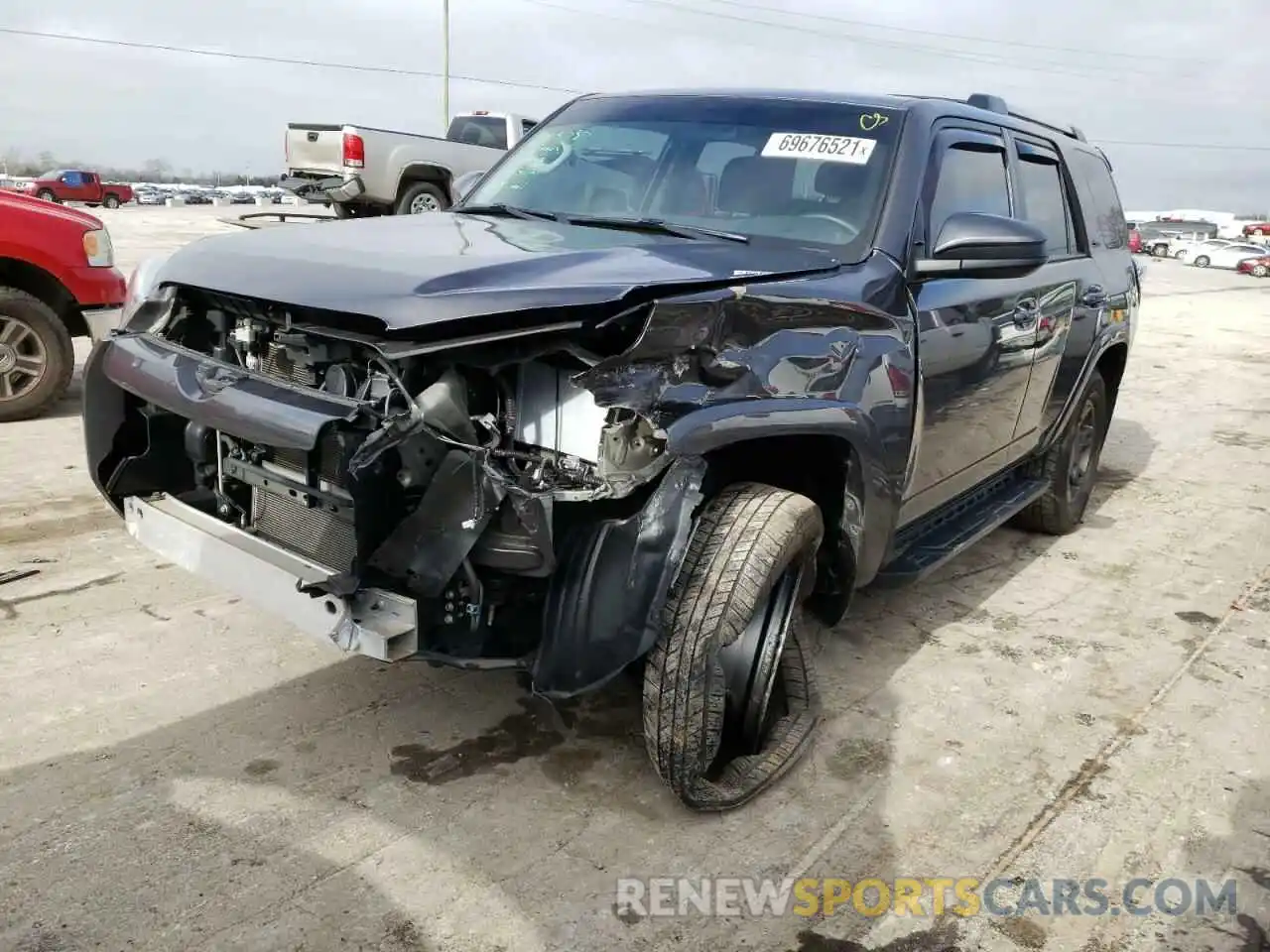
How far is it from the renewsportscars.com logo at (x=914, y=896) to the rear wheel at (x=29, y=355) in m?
A: 5.61

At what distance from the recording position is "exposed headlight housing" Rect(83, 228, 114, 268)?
6.76 m

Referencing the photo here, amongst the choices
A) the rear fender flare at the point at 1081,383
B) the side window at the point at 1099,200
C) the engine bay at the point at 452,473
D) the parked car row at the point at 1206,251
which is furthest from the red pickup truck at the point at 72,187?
the engine bay at the point at 452,473

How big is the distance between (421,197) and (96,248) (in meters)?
8.26

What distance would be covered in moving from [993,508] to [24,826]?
3.73m

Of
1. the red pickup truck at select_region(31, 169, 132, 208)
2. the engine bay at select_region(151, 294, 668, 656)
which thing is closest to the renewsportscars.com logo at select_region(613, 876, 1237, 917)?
the engine bay at select_region(151, 294, 668, 656)

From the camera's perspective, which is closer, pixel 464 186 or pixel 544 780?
pixel 544 780

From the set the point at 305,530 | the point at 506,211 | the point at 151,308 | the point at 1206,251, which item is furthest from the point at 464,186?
the point at 1206,251

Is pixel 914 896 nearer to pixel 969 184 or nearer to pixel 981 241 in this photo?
pixel 981 241

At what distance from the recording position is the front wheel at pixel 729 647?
102 inches

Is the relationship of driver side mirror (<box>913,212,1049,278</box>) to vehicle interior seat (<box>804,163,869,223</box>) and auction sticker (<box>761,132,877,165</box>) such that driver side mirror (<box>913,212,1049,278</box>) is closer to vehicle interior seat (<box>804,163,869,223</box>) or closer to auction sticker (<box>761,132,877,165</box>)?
vehicle interior seat (<box>804,163,869,223</box>)

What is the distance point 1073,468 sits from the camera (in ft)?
18.6

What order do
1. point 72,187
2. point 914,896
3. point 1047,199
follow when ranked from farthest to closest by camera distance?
1. point 72,187
2. point 1047,199
3. point 914,896

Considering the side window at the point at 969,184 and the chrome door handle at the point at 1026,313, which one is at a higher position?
the side window at the point at 969,184

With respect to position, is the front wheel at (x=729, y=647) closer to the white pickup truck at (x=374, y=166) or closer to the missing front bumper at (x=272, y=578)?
the missing front bumper at (x=272, y=578)
